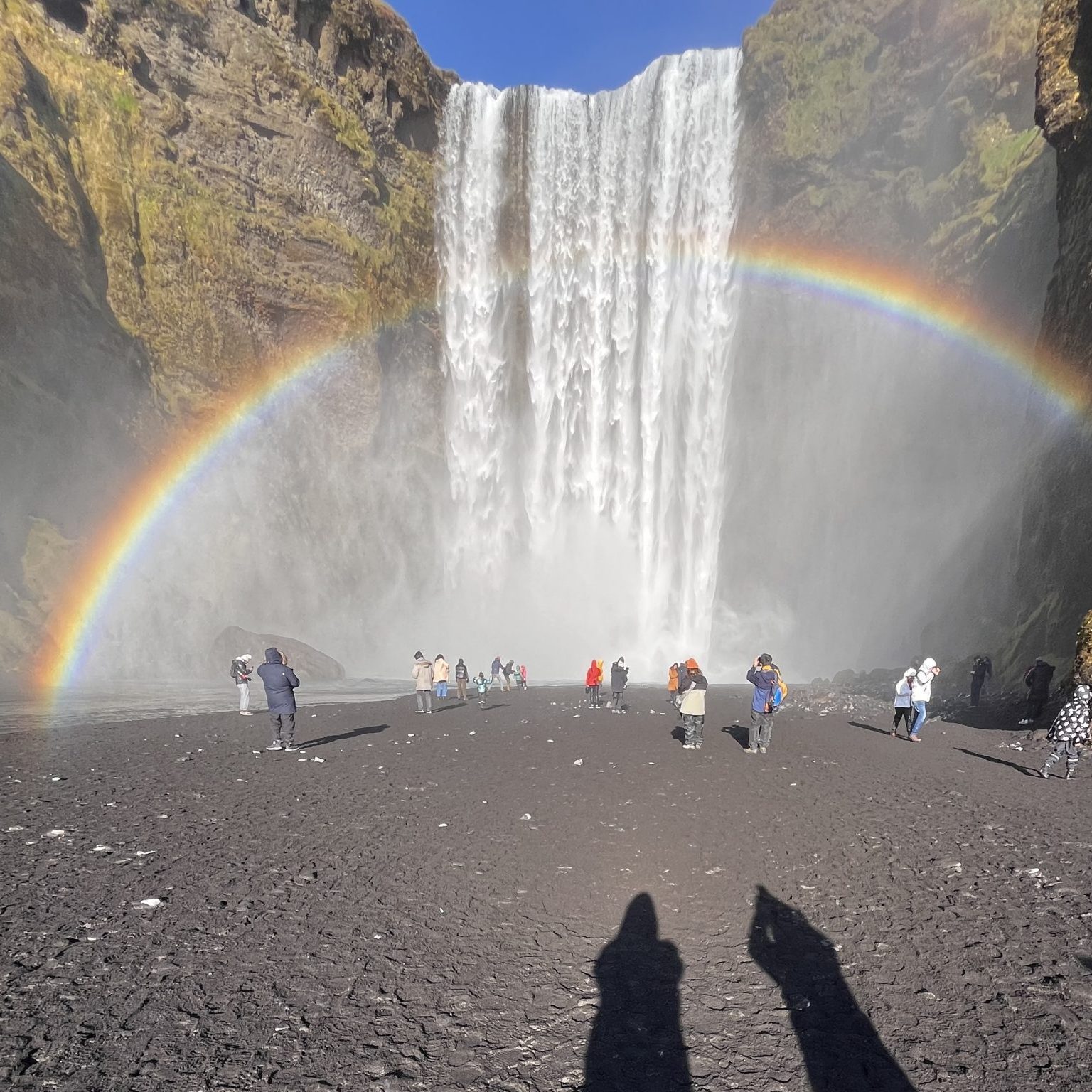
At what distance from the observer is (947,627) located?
31391 mm

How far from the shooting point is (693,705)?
12.6 m

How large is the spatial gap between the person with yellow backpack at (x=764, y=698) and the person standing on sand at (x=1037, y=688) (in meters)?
7.78

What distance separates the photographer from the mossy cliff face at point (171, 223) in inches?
1209

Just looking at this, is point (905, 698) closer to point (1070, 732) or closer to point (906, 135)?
point (1070, 732)

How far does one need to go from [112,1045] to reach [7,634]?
31276 millimetres

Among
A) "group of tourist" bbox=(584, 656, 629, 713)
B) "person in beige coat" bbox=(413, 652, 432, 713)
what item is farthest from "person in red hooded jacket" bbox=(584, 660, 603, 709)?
"person in beige coat" bbox=(413, 652, 432, 713)

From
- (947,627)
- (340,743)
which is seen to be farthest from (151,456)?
(947,627)

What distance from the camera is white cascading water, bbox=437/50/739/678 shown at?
164 feet

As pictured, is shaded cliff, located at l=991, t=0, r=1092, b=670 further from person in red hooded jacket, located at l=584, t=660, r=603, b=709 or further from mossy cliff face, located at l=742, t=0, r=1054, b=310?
person in red hooded jacket, located at l=584, t=660, r=603, b=709

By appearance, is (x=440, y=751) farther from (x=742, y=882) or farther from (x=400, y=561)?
(x=400, y=561)

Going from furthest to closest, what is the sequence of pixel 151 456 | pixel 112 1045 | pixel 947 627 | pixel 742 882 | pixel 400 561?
pixel 400 561, pixel 151 456, pixel 947 627, pixel 742 882, pixel 112 1045

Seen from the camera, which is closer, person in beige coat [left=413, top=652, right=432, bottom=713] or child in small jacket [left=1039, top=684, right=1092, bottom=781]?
child in small jacket [left=1039, top=684, right=1092, bottom=781]

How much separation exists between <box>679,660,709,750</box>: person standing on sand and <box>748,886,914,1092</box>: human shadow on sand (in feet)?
23.1

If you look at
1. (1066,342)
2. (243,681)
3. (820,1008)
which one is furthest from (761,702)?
Result: (1066,342)
